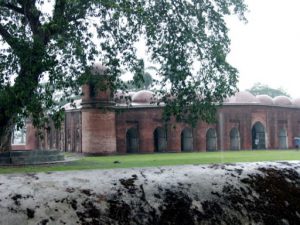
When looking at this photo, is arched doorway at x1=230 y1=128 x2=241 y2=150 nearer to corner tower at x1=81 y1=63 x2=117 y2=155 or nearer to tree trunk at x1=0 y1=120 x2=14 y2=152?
corner tower at x1=81 y1=63 x2=117 y2=155

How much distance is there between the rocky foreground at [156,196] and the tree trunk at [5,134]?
44.3 ft

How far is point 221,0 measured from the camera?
13258mm

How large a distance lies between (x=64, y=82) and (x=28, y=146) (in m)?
30.0

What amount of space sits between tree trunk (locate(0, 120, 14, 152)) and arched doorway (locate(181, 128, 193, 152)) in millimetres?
17711

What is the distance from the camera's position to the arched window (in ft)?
103

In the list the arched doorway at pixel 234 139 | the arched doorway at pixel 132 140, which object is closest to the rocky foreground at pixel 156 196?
the arched doorway at pixel 132 140

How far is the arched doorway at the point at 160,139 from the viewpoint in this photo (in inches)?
1192

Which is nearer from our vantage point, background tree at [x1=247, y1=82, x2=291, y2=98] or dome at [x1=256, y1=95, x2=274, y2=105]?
dome at [x1=256, y1=95, x2=274, y2=105]

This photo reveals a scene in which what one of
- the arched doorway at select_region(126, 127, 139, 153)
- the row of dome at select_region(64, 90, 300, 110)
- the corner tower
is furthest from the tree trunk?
the arched doorway at select_region(126, 127, 139, 153)

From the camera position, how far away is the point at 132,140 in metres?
30.1

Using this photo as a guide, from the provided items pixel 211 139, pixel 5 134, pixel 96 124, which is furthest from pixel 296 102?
pixel 5 134

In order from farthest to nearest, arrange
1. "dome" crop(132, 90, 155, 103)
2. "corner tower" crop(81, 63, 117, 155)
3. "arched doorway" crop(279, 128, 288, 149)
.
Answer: "arched doorway" crop(279, 128, 288, 149) < "dome" crop(132, 90, 155, 103) < "corner tower" crop(81, 63, 117, 155)

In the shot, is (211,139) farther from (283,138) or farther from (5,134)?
(5,134)

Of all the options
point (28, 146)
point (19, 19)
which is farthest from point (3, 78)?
point (28, 146)
